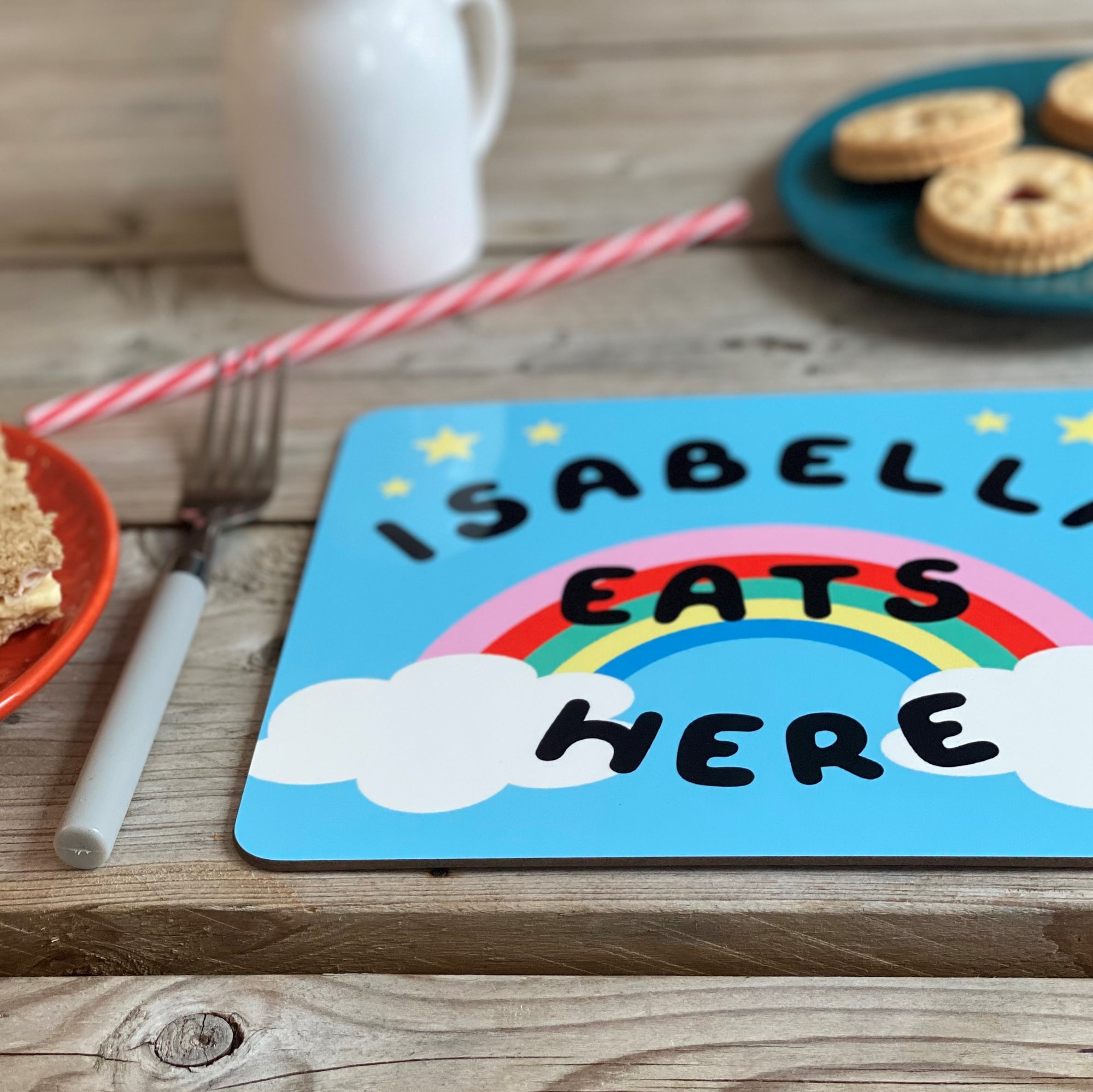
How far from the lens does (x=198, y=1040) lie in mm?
484

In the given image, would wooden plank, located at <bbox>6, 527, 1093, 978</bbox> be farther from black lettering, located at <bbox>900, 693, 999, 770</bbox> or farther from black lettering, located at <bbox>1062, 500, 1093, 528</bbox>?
black lettering, located at <bbox>1062, 500, 1093, 528</bbox>

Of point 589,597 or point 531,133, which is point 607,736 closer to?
point 589,597

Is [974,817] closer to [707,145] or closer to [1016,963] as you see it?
[1016,963]

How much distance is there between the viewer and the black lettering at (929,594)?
0.58 meters

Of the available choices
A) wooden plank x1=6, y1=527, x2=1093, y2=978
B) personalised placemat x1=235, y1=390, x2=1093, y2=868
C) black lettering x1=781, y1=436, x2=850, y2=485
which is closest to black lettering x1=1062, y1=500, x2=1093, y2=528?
personalised placemat x1=235, y1=390, x2=1093, y2=868

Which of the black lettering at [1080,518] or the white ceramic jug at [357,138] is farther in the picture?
the white ceramic jug at [357,138]

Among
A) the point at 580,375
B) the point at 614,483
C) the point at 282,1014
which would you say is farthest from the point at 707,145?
the point at 282,1014

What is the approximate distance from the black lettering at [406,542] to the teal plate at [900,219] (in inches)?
15.3

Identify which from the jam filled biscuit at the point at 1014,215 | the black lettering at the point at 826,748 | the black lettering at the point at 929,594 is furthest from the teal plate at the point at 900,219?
the black lettering at the point at 826,748

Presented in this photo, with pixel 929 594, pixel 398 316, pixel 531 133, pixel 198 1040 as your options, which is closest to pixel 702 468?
pixel 929 594

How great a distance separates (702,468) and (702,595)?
0.12 metres

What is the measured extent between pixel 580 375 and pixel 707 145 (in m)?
0.39

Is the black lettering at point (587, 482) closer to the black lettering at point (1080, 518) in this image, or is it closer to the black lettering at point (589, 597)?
the black lettering at point (589, 597)

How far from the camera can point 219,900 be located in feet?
1.65
